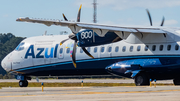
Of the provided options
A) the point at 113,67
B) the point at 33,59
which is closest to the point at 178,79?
the point at 113,67

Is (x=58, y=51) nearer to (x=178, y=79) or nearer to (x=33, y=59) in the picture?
(x=33, y=59)

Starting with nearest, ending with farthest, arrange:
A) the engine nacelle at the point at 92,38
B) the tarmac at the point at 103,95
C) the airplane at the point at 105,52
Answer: the tarmac at the point at 103,95 → the airplane at the point at 105,52 → the engine nacelle at the point at 92,38

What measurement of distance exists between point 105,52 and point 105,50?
0.50ft

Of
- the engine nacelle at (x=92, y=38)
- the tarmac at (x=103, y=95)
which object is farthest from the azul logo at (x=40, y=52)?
the tarmac at (x=103, y=95)

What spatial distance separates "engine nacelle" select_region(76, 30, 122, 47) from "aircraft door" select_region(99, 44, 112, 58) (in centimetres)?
80

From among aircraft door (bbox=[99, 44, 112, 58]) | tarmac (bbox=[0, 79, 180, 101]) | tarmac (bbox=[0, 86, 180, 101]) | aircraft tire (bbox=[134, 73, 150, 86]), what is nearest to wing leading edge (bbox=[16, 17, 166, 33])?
aircraft door (bbox=[99, 44, 112, 58])

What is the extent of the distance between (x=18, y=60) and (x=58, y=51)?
3.97m

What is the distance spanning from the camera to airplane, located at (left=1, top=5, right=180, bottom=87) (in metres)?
22.0

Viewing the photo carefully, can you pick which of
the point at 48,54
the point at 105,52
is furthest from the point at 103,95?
the point at 48,54

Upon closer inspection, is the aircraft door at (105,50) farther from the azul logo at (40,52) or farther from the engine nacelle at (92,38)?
the azul logo at (40,52)

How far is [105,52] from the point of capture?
24.6 m

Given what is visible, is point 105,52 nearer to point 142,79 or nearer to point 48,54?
point 142,79

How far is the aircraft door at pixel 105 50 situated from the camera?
2440 centimetres

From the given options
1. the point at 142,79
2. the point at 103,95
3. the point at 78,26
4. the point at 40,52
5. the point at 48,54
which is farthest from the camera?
the point at 40,52
